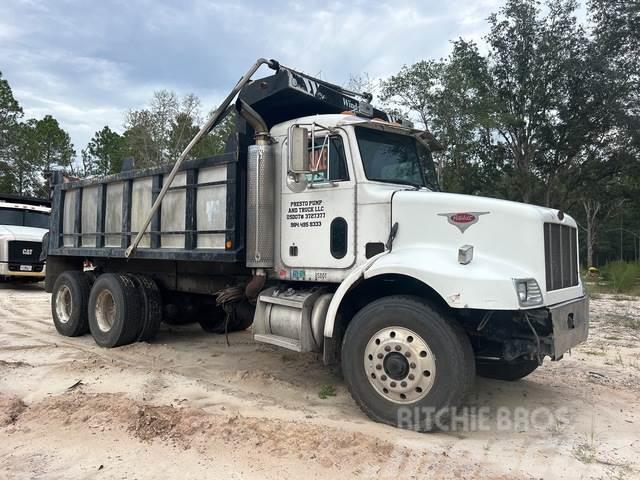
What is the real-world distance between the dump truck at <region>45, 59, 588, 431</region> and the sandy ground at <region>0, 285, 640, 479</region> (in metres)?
0.43

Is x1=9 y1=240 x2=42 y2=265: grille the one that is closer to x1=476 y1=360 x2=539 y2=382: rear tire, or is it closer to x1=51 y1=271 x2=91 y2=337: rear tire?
x1=51 y1=271 x2=91 y2=337: rear tire

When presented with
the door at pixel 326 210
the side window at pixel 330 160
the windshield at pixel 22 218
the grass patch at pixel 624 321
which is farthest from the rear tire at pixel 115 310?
the windshield at pixel 22 218

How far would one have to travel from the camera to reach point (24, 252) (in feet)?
53.1

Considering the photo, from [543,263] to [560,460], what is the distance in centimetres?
146

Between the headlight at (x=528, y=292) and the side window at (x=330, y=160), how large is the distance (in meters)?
1.93

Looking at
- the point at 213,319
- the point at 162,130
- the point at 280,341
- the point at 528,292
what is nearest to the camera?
the point at 528,292

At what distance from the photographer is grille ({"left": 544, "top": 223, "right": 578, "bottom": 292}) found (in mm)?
4316

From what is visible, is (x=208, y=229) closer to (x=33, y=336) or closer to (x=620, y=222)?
(x=33, y=336)

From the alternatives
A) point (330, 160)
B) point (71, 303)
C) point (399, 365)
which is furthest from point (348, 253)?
point (71, 303)

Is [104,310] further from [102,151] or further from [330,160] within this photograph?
[102,151]

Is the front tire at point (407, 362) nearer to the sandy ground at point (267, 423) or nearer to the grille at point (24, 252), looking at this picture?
the sandy ground at point (267, 423)

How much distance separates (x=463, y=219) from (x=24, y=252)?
15666 mm

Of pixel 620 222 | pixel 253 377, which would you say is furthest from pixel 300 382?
pixel 620 222

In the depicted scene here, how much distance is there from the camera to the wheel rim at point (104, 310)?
7.49 m
